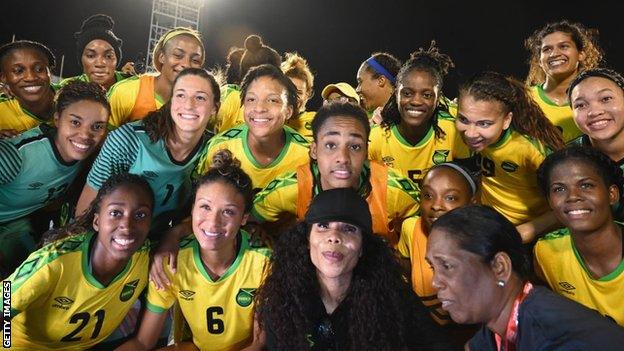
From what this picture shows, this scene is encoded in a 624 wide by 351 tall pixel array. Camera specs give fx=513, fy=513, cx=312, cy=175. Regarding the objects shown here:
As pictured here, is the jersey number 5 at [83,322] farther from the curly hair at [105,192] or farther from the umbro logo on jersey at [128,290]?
the curly hair at [105,192]

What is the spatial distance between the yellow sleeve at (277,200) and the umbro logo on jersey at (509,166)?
1525mm

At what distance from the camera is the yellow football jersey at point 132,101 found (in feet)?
14.9

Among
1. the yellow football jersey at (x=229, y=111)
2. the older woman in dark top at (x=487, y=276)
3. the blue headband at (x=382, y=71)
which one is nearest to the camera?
the older woman in dark top at (x=487, y=276)

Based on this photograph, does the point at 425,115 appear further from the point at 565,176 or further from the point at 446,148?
the point at 565,176

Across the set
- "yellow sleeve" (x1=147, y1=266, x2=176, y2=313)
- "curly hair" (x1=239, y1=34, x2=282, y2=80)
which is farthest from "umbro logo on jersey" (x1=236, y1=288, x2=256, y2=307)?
"curly hair" (x1=239, y1=34, x2=282, y2=80)

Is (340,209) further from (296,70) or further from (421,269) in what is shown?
(296,70)

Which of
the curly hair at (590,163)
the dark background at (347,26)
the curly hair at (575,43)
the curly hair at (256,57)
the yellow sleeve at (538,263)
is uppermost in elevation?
the dark background at (347,26)

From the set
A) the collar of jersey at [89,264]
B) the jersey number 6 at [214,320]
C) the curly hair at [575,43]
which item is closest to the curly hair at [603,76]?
Answer: the curly hair at [575,43]

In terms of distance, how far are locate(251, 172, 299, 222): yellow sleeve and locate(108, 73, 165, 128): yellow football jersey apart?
1.52 m

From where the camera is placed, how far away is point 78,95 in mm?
3750

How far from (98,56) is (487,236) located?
172 inches

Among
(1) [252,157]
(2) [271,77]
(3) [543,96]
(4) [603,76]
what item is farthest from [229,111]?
(4) [603,76]

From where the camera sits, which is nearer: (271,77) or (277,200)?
(277,200)

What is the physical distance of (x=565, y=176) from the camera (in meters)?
2.97
